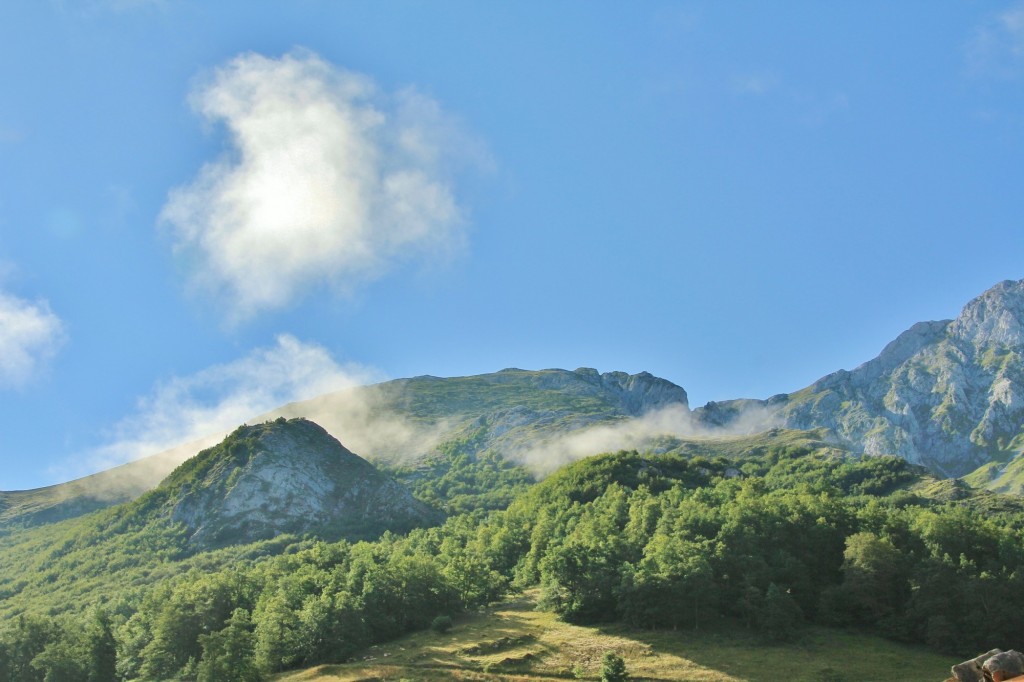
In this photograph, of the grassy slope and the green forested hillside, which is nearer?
the grassy slope

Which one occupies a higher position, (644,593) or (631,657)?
(644,593)

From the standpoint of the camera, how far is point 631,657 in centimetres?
8925

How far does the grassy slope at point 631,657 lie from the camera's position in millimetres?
83250

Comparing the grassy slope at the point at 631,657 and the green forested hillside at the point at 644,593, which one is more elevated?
the green forested hillside at the point at 644,593

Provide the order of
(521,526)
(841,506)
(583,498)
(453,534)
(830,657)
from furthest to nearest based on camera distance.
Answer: (583,498) → (453,534) → (521,526) → (841,506) → (830,657)

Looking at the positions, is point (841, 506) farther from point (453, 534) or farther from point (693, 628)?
point (453, 534)

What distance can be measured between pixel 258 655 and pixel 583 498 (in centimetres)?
11574

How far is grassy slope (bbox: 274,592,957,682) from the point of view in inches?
3278

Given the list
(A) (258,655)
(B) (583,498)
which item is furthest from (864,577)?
(B) (583,498)

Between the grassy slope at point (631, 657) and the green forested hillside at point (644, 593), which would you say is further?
the green forested hillside at point (644, 593)

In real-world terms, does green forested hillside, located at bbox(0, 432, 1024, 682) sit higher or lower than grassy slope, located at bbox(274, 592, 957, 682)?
higher

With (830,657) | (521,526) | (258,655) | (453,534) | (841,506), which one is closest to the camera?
(830,657)

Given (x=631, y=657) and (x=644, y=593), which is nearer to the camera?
(x=631, y=657)

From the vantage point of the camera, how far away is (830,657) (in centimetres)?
8956
